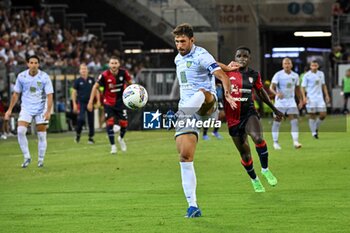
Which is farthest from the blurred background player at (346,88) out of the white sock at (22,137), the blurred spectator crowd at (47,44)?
the white sock at (22,137)

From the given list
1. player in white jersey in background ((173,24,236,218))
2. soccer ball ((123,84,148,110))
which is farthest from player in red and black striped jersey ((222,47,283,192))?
player in white jersey in background ((173,24,236,218))

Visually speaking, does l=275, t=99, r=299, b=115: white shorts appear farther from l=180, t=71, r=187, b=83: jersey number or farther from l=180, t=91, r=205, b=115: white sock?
l=180, t=91, r=205, b=115: white sock

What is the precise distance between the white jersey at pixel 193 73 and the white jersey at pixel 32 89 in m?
7.93

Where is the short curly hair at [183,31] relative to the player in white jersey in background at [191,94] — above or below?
above

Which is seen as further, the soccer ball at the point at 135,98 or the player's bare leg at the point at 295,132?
the player's bare leg at the point at 295,132

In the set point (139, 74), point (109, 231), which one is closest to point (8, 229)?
point (109, 231)

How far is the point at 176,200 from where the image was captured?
44.2 feet

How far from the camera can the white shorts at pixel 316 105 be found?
27636 mm

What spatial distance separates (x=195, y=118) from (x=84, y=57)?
29.5 m

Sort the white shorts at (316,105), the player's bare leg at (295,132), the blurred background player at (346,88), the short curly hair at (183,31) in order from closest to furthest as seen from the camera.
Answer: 1. the short curly hair at (183,31)
2. the player's bare leg at (295,132)
3. the white shorts at (316,105)
4. the blurred background player at (346,88)

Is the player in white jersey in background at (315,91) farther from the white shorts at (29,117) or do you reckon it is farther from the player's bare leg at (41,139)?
the white shorts at (29,117)

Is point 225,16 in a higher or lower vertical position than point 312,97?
higher

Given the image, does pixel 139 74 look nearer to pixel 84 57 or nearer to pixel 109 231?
pixel 84 57

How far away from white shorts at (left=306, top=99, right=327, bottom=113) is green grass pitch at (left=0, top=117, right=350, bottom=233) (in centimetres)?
315
